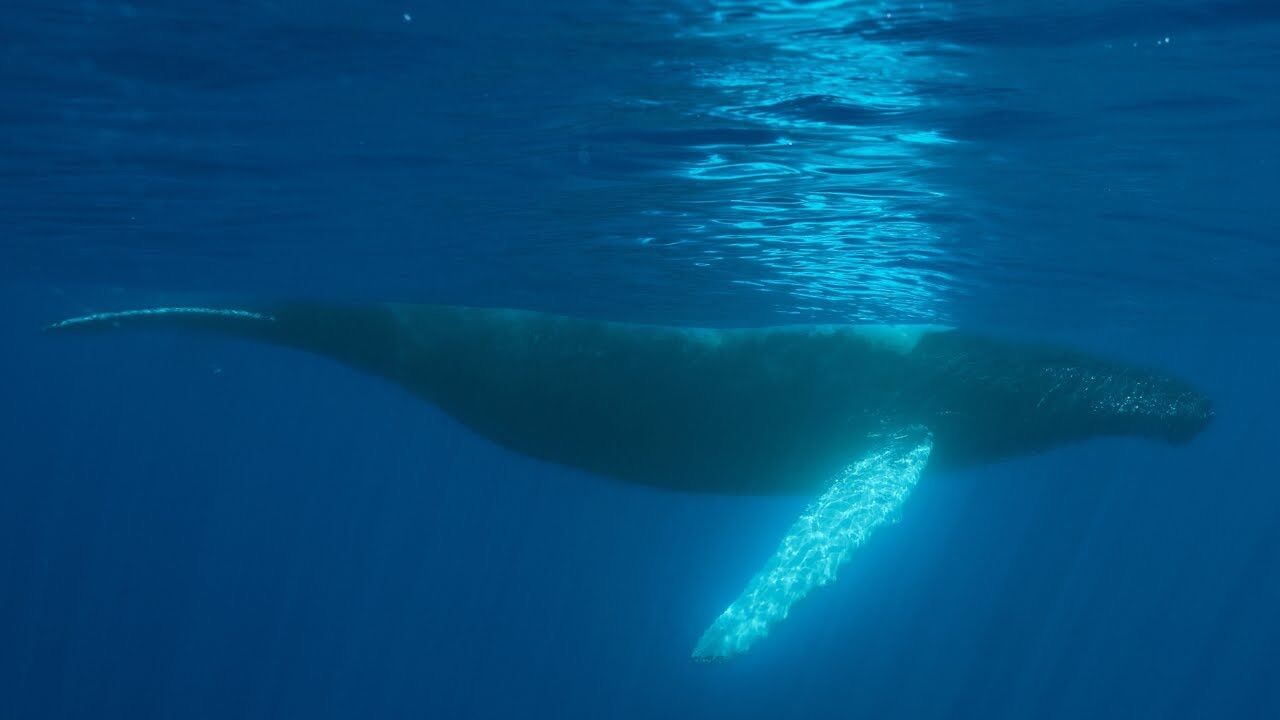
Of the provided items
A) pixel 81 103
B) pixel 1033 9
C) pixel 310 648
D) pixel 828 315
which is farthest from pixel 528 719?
pixel 1033 9

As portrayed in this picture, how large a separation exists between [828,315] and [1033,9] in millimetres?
19010

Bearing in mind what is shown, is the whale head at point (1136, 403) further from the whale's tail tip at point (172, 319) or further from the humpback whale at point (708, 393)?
the whale's tail tip at point (172, 319)

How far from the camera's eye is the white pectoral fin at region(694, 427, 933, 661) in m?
8.00

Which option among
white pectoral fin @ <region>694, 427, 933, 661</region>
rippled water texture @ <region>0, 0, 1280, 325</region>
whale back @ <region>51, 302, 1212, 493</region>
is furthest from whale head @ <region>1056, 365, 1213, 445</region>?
rippled water texture @ <region>0, 0, 1280, 325</region>

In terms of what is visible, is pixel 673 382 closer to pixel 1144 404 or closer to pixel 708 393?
pixel 708 393

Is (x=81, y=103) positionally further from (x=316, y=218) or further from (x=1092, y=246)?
(x=1092, y=246)

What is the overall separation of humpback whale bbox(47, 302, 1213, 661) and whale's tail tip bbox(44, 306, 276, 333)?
2 cm

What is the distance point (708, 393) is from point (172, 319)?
5369 mm

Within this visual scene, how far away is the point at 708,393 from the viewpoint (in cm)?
979

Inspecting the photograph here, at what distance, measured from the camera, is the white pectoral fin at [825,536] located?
8.00 metres

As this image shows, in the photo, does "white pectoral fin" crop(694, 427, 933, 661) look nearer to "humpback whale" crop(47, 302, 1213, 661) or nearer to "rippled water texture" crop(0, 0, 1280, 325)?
"humpback whale" crop(47, 302, 1213, 661)

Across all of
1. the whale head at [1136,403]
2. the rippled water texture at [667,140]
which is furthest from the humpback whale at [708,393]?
the rippled water texture at [667,140]

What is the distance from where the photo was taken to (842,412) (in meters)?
10.3

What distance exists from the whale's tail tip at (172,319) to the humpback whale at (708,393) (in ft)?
0.06
